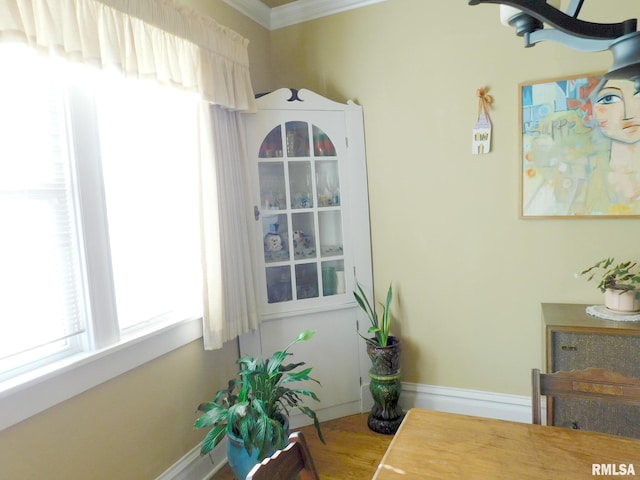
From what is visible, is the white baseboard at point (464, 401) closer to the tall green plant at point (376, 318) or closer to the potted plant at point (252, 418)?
the tall green plant at point (376, 318)

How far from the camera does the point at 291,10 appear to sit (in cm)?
267

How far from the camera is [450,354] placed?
2537mm

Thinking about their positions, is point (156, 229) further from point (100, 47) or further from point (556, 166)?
point (556, 166)

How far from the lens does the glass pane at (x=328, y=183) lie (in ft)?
8.39

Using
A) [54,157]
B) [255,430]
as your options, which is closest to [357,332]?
[255,430]

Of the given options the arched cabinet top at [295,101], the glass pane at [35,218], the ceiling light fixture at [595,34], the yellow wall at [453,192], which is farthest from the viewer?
the arched cabinet top at [295,101]

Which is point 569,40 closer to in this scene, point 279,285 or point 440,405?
point 279,285

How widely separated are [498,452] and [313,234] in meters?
1.67

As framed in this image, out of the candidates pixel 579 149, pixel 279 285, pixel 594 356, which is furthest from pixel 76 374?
pixel 579 149

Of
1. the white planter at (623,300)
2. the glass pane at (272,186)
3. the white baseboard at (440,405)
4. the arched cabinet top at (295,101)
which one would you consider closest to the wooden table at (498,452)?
the white planter at (623,300)

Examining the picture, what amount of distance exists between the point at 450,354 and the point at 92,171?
2.15 meters

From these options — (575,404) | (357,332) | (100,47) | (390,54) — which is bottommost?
(575,404)

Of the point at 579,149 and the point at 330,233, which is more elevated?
the point at 579,149

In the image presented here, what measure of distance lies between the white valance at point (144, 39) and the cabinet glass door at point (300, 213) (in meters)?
0.37
